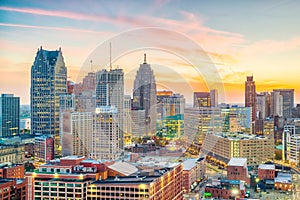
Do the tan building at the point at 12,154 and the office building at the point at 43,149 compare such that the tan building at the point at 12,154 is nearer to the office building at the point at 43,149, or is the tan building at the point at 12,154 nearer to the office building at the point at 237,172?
the office building at the point at 43,149

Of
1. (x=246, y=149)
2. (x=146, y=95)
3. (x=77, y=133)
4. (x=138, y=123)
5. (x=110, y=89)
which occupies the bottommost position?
(x=246, y=149)

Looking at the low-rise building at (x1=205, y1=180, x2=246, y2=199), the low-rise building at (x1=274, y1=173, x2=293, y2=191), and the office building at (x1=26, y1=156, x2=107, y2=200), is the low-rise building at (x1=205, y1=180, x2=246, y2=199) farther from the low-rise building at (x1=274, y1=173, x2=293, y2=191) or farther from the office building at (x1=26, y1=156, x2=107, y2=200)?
the office building at (x1=26, y1=156, x2=107, y2=200)

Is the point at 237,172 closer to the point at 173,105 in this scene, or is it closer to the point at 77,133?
the point at 173,105

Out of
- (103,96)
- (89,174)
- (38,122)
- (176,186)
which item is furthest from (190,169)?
(38,122)

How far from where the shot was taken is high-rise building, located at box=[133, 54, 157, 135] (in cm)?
597

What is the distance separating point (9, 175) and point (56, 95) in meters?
6.48

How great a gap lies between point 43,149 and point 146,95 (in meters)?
2.99

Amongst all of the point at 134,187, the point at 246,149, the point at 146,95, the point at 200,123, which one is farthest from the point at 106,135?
the point at 134,187

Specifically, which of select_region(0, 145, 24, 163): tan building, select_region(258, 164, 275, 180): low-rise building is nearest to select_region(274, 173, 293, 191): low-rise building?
select_region(258, 164, 275, 180): low-rise building

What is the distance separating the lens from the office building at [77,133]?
835cm

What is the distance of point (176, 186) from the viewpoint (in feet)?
14.9

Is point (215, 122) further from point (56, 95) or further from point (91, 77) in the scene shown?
point (56, 95)

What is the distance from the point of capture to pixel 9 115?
10.4 m

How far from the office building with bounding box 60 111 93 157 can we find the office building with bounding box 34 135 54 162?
0.28 metres
